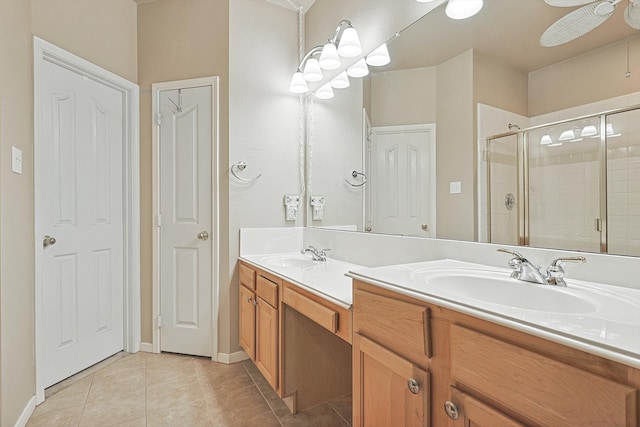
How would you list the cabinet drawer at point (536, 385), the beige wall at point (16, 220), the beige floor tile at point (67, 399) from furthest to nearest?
the beige floor tile at point (67, 399) → the beige wall at point (16, 220) → the cabinet drawer at point (536, 385)

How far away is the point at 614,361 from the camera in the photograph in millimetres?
507

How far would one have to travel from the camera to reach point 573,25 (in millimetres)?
1014

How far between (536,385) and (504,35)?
121 cm

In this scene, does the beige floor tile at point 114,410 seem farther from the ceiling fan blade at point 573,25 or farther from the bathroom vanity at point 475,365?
the ceiling fan blade at point 573,25

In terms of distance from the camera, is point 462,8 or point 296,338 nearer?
point 462,8

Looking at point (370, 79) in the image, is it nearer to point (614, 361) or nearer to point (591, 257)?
point (591, 257)

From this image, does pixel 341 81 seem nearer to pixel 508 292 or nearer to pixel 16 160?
pixel 508 292

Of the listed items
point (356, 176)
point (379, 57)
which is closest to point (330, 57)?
point (379, 57)

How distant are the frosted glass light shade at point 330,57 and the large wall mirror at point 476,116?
156 mm

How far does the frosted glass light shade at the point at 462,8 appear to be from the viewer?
1.30 metres

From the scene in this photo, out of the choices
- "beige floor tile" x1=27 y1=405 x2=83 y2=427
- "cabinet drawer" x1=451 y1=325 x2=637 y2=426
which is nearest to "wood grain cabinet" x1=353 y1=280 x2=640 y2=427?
"cabinet drawer" x1=451 y1=325 x2=637 y2=426

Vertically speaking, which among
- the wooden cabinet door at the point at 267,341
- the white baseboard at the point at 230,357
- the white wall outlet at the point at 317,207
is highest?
the white wall outlet at the point at 317,207

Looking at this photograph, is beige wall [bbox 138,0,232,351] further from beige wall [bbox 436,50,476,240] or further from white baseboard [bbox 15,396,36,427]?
beige wall [bbox 436,50,476,240]

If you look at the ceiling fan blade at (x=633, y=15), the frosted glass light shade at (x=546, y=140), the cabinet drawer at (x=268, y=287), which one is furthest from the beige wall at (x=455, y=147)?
the cabinet drawer at (x=268, y=287)
